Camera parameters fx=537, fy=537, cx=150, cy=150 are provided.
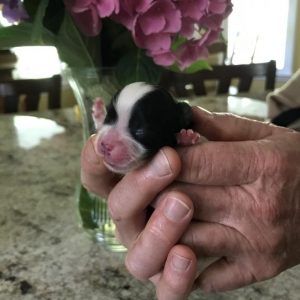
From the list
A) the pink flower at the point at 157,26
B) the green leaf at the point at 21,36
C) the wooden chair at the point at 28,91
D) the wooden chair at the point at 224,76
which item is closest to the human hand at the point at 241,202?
the pink flower at the point at 157,26

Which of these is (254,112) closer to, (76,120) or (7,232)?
(76,120)

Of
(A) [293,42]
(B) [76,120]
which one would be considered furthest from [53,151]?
(A) [293,42]

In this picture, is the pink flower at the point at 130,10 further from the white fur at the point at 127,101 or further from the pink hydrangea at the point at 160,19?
the white fur at the point at 127,101

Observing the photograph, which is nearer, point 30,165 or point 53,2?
point 53,2

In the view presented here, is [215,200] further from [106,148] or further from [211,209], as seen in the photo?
[106,148]

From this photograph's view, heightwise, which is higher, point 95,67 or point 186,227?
point 95,67

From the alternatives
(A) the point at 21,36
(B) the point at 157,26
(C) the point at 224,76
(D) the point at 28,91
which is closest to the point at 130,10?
(B) the point at 157,26
